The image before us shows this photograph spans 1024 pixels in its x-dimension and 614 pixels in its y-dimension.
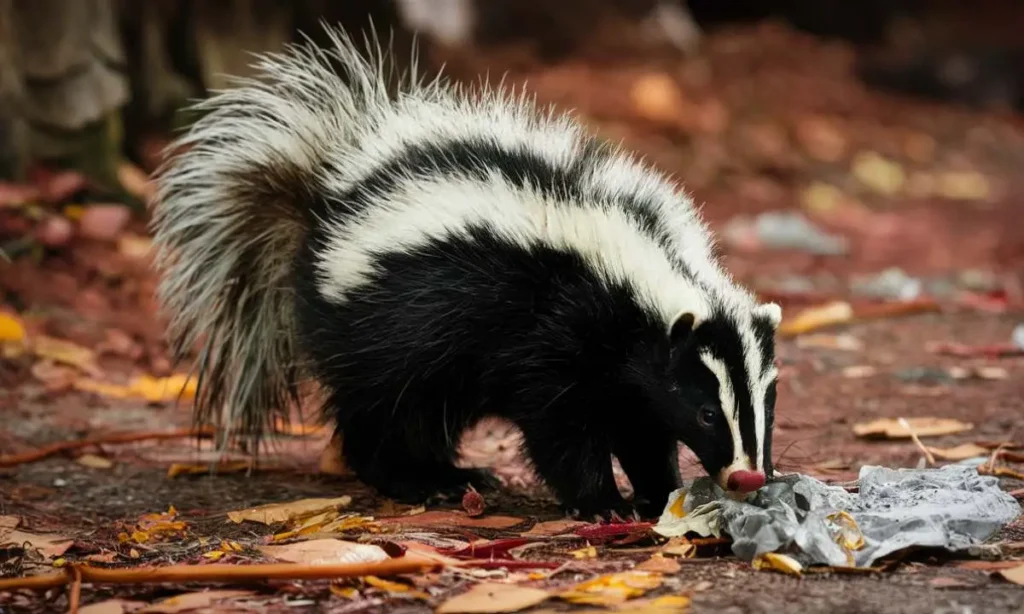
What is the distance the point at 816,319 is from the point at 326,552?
5.12 metres

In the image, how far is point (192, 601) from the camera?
12.7 ft

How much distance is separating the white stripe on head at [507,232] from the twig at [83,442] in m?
1.36

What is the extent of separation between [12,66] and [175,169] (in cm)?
384

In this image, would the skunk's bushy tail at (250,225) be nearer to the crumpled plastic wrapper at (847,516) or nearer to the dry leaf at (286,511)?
the dry leaf at (286,511)

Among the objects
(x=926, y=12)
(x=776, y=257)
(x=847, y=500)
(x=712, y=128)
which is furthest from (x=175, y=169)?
(x=926, y=12)

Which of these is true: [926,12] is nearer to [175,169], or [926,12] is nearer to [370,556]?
[175,169]

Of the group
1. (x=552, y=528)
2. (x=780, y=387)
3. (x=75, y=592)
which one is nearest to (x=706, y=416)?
(x=552, y=528)

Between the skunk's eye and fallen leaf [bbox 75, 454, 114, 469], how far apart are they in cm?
276

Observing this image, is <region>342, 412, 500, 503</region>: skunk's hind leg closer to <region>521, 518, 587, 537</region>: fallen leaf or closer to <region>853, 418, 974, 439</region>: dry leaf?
<region>521, 518, 587, 537</region>: fallen leaf

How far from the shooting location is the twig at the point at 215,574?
3930mm

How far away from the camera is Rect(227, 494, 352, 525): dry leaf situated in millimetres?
5004

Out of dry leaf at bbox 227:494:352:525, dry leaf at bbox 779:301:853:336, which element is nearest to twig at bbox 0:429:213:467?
dry leaf at bbox 227:494:352:525

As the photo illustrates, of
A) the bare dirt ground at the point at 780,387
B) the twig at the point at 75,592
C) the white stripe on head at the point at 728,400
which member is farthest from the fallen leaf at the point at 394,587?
the white stripe on head at the point at 728,400

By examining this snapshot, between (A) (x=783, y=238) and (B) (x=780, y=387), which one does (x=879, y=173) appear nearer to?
(A) (x=783, y=238)
